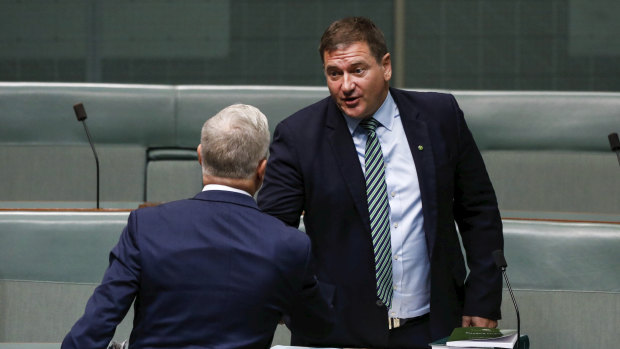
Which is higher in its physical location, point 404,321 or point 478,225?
point 478,225

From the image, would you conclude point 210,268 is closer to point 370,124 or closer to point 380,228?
point 380,228

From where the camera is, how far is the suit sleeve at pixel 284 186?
2.11 meters

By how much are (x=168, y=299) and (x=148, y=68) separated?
144 inches

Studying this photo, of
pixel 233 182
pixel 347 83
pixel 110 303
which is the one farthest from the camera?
pixel 347 83

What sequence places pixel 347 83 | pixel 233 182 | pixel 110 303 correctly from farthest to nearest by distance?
1. pixel 347 83
2. pixel 233 182
3. pixel 110 303

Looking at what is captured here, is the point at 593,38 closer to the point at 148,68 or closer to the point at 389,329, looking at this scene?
the point at 148,68

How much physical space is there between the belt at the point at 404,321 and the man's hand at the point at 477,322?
115 millimetres

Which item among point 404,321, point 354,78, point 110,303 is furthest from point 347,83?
point 110,303

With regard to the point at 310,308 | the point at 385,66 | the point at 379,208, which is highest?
the point at 385,66

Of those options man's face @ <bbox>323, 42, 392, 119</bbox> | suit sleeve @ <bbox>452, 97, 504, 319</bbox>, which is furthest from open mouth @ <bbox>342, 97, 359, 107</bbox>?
suit sleeve @ <bbox>452, 97, 504, 319</bbox>

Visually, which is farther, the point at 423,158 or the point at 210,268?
the point at 423,158

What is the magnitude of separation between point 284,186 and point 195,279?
0.59 meters

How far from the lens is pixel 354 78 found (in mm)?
2086

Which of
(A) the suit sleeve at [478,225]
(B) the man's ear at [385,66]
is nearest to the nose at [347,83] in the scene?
(B) the man's ear at [385,66]
